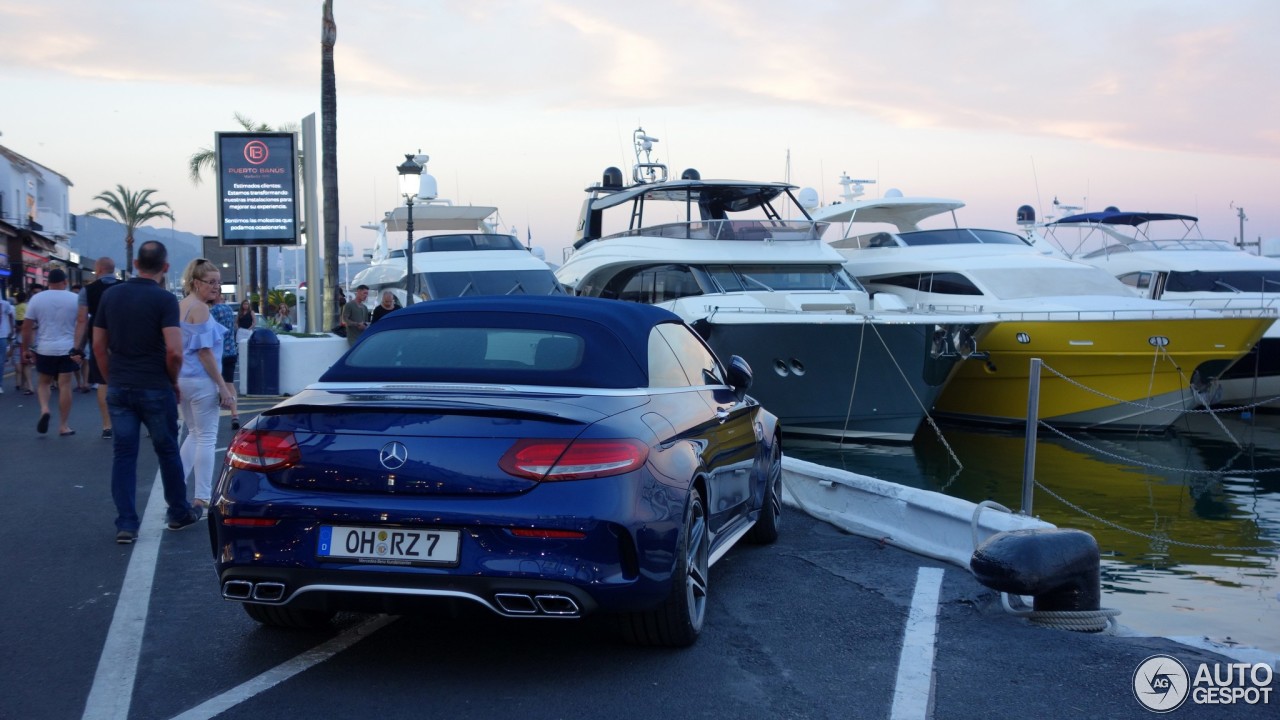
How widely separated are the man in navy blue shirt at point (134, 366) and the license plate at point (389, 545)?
10.1 ft

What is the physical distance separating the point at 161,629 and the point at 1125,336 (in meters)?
17.0

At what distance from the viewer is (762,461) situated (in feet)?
22.0

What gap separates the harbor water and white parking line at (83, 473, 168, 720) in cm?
438

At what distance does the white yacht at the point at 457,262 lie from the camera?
73.7 feet

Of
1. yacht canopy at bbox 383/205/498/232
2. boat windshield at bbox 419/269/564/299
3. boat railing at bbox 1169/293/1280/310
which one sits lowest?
boat railing at bbox 1169/293/1280/310

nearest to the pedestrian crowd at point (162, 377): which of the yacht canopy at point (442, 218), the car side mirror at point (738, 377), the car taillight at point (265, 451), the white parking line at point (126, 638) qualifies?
the white parking line at point (126, 638)

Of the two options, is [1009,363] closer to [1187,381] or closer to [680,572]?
[1187,381]

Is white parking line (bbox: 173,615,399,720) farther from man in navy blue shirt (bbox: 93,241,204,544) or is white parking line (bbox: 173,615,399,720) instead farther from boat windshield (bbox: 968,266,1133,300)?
boat windshield (bbox: 968,266,1133,300)

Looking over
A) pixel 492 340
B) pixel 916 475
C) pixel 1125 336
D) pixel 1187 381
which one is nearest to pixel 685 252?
pixel 916 475

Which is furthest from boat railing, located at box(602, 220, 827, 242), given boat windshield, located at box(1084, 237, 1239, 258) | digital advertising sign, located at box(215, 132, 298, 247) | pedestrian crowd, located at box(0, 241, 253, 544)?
pedestrian crowd, located at box(0, 241, 253, 544)

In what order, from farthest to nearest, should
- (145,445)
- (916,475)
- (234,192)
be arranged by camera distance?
(234,192) < (916,475) < (145,445)

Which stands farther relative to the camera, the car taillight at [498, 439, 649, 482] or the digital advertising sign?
the digital advertising sign

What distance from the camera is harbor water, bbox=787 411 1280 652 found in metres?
8.03

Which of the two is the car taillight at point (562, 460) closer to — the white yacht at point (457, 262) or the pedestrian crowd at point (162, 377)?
the pedestrian crowd at point (162, 377)
